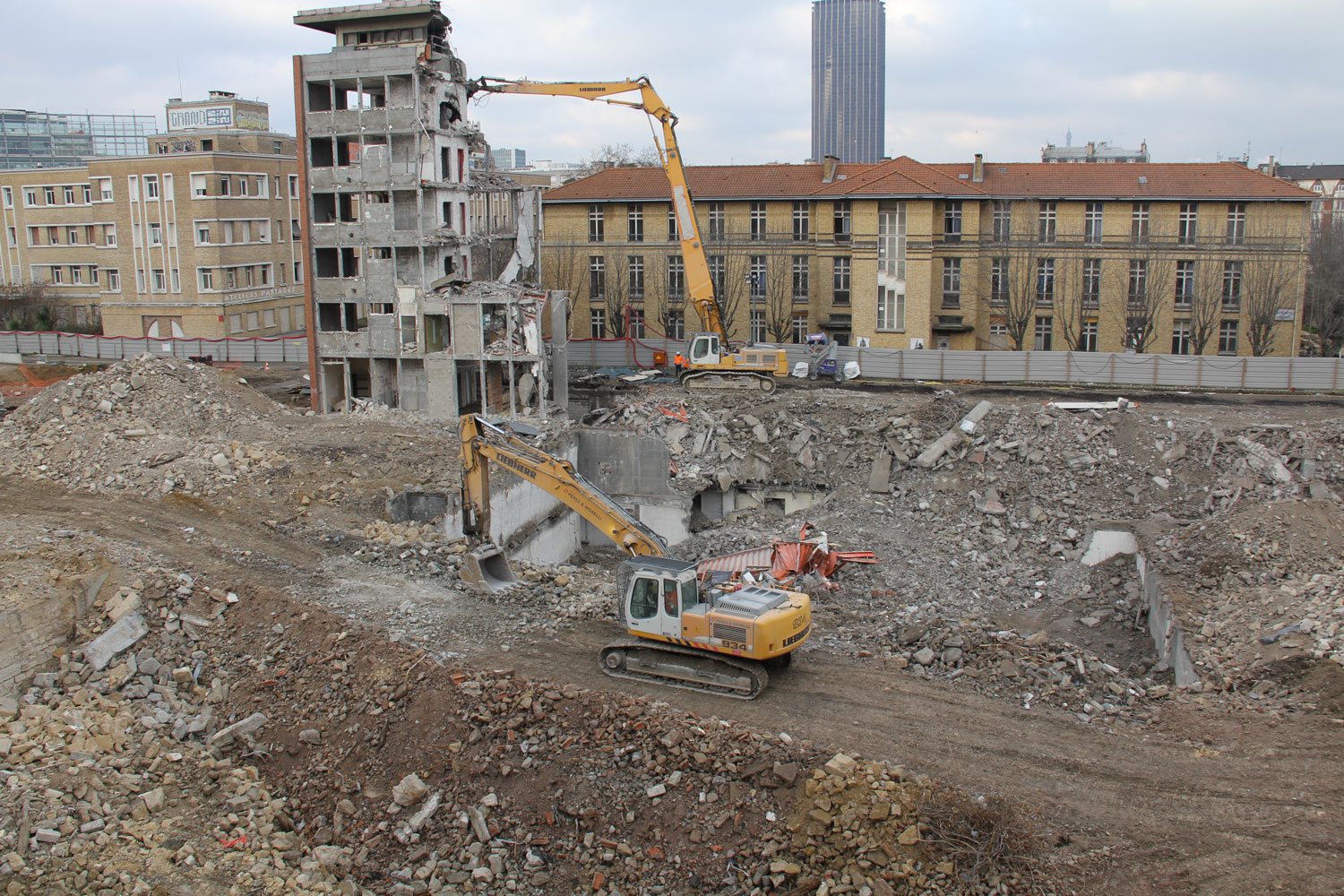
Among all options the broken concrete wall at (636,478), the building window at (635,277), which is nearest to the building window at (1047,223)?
the building window at (635,277)

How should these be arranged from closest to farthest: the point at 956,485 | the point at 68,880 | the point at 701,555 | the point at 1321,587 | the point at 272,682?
the point at 68,880, the point at 272,682, the point at 1321,587, the point at 701,555, the point at 956,485

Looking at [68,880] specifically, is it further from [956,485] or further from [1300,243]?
[1300,243]

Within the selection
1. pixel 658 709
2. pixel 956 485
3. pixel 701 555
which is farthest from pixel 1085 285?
pixel 658 709

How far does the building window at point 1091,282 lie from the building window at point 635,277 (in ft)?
62.5

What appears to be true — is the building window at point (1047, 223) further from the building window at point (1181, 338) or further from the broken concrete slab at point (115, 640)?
the broken concrete slab at point (115, 640)

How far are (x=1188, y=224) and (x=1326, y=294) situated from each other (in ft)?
65.2

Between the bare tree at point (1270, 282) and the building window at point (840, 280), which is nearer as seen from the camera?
the bare tree at point (1270, 282)

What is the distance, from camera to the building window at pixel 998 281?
43688 millimetres

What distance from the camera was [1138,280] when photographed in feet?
140

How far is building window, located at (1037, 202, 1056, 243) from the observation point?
43.7 m

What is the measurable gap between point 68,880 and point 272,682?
14.9ft

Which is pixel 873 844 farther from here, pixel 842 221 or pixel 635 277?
pixel 635 277

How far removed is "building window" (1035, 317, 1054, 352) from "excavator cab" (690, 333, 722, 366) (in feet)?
56.7

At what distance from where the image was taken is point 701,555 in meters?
24.7
